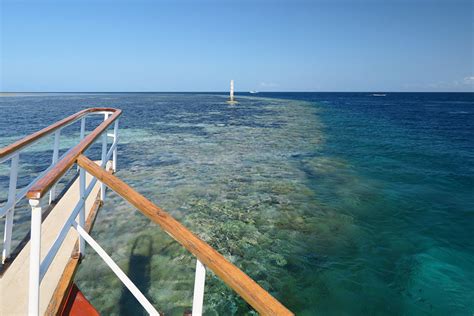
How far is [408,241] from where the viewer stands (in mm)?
5766

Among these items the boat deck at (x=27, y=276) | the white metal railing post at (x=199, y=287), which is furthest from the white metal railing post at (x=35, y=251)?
the white metal railing post at (x=199, y=287)

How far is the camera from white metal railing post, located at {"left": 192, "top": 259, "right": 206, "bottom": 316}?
1.46 m

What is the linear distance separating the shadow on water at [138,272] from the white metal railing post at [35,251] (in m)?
2.26

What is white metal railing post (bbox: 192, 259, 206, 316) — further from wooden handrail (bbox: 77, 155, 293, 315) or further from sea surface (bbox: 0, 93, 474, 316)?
sea surface (bbox: 0, 93, 474, 316)

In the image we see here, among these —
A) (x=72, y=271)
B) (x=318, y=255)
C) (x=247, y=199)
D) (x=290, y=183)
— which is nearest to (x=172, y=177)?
(x=247, y=199)

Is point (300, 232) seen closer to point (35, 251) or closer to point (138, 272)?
point (138, 272)

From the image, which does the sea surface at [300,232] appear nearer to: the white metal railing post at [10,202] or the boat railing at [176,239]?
the white metal railing post at [10,202]

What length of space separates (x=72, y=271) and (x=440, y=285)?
5.20m

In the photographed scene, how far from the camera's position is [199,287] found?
1516mm

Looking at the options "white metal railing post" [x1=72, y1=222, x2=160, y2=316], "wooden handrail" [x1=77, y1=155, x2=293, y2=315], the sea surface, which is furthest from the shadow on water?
"wooden handrail" [x1=77, y1=155, x2=293, y2=315]

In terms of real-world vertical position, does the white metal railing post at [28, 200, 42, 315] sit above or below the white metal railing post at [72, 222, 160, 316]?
above

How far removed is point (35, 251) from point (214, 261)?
1081mm

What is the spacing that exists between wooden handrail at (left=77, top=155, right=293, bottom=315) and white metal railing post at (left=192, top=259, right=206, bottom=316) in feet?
0.28

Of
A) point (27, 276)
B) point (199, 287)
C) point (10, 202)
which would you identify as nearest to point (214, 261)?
point (199, 287)
